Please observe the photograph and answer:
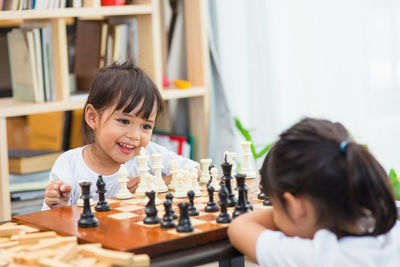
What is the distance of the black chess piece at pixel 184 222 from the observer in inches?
57.9

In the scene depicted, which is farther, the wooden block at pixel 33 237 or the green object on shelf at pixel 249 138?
the green object on shelf at pixel 249 138

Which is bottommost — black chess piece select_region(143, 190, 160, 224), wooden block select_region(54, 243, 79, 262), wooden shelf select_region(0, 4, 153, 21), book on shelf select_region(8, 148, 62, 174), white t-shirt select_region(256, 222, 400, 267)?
book on shelf select_region(8, 148, 62, 174)

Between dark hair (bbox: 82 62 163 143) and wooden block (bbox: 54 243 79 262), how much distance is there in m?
0.94

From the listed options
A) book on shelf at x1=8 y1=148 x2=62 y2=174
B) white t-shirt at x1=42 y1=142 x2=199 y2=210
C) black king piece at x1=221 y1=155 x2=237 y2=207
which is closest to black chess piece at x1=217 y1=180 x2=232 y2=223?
black king piece at x1=221 y1=155 x2=237 y2=207

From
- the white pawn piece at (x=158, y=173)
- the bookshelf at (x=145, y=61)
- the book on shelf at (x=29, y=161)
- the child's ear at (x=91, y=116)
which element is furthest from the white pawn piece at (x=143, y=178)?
the book on shelf at (x=29, y=161)

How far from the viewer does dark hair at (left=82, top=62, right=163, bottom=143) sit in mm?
2277

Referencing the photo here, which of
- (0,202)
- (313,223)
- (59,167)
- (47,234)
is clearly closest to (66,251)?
(47,234)

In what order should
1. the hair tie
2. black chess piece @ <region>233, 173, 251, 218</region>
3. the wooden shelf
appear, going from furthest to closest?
the wooden shelf
black chess piece @ <region>233, 173, 251, 218</region>
the hair tie

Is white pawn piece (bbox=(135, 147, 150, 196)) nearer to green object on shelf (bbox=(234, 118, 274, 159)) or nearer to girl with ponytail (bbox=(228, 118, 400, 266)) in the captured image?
girl with ponytail (bbox=(228, 118, 400, 266))

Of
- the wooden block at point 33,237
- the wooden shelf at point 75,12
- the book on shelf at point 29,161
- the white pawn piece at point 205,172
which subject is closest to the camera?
the wooden block at point 33,237

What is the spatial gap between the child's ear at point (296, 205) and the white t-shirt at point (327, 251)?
0.18ft

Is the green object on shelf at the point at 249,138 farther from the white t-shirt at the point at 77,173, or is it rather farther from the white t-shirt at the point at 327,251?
the white t-shirt at the point at 327,251

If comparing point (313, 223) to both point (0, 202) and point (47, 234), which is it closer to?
point (47, 234)

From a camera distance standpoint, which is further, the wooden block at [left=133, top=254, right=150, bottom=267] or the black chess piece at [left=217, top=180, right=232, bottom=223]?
the black chess piece at [left=217, top=180, right=232, bottom=223]
